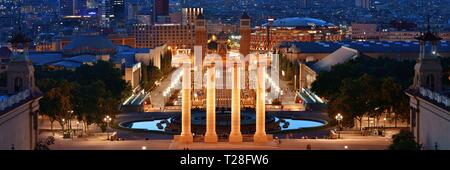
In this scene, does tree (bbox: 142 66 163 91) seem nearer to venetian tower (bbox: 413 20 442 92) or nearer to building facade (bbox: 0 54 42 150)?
building facade (bbox: 0 54 42 150)

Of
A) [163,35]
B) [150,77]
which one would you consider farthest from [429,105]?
[163,35]

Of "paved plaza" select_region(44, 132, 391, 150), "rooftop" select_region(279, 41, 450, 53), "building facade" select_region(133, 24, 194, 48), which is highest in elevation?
"paved plaza" select_region(44, 132, 391, 150)

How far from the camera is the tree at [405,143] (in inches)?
1265

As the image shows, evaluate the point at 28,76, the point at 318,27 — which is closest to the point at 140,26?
the point at 318,27

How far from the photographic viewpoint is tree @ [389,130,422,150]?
3212 centimetres

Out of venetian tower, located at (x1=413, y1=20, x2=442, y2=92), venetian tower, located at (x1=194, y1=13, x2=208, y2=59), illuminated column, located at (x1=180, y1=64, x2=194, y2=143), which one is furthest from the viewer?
venetian tower, located at (x1=194, y1=13, x2=208, y2=59)

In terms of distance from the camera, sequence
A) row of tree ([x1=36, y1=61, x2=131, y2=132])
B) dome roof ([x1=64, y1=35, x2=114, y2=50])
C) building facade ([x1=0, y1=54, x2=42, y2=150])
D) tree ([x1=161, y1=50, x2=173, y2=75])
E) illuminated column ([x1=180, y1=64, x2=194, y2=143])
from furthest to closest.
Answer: dome roof ([x1=64, y1=35, x2=114, y2=50]), tree ([x1=161, y1=50, x2=173, y2=75]), row of tree ([x1=36, y1=61, x2=131, y2=132]), illuminated column ([x1=180, y1=64, x2=194, y2=143]), building facade ([x1=0, y1=54, x2=42, y2=150])

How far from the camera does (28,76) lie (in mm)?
36812

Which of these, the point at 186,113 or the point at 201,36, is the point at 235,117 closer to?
the point at 186,113

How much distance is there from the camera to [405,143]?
32.5 m

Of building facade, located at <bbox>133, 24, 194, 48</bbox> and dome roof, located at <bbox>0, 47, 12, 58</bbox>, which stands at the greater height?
dome roof, located at <bbox>0, 47, 12, 58</bbox>

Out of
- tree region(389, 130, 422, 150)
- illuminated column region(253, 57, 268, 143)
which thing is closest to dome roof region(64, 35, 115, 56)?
illuminated column region(253, 57, 268, 143)

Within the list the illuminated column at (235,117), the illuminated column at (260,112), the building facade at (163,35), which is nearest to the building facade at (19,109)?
the illuminated column at (235,117)

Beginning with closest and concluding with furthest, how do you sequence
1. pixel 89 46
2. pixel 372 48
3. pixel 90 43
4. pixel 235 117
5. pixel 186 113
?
pixel 186 113 < pixel 235 117 < pixel 372 48 < pixel 89 46 < pixel 90 43
